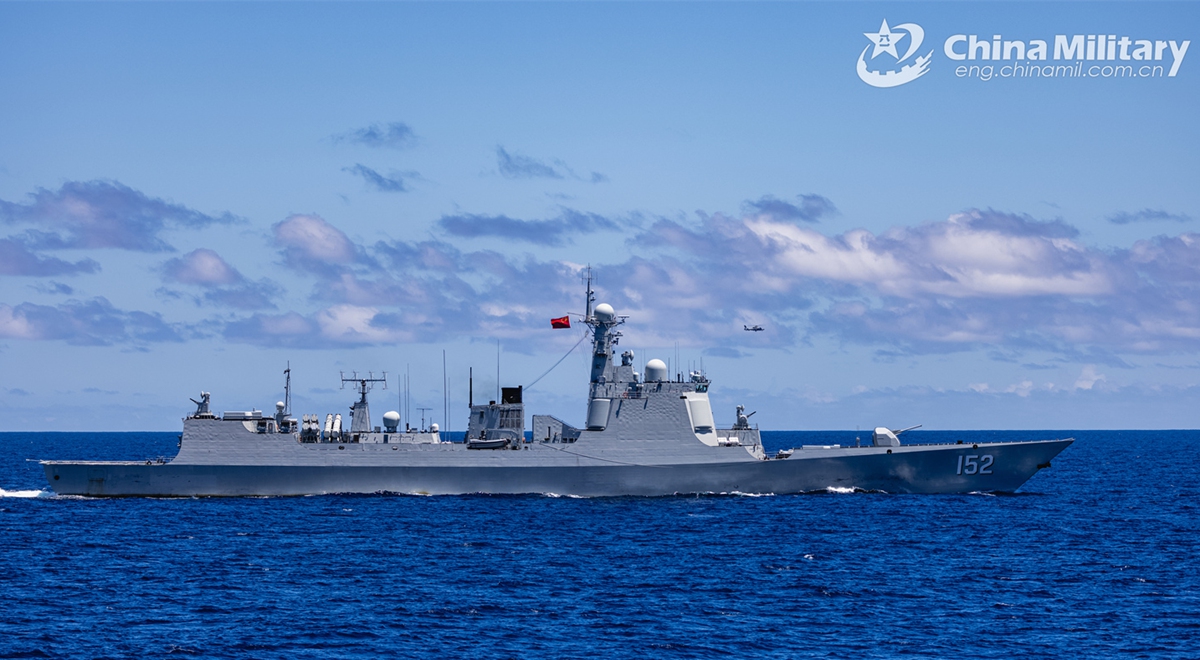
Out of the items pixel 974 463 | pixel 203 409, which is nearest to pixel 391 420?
pixel 203 409

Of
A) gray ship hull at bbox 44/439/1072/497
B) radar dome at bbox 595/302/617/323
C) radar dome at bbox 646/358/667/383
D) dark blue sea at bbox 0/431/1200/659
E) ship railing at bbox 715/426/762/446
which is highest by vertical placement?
radar dome at bbox 595/302/617/323

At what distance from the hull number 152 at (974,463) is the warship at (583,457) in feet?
0.19

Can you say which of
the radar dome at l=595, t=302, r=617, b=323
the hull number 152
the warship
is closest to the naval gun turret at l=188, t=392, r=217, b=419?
the warship

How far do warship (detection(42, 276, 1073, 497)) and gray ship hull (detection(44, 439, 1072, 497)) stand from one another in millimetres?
54

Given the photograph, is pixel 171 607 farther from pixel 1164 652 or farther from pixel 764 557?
pixel 1164 652

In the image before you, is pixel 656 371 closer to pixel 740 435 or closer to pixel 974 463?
pixel 740 435

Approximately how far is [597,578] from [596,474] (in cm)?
1451

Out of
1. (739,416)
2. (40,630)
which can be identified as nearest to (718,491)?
(739,416)

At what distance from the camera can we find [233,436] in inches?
1832

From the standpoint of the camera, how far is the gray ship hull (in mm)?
44625

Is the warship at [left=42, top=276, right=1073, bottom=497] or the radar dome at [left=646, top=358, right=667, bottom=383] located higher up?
the radar dome at [left=646, top=358, right=667, bottom=383]

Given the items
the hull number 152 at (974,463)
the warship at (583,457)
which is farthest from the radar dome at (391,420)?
the hull number 152 at (974,463)

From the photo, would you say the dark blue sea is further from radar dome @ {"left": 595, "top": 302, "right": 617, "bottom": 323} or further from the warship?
radar dome @ {"left": 595, "top": 302, "right": 617, "bottom": 323}

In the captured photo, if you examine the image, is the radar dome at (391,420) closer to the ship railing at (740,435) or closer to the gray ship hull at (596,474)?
the gray ship hull at (596,474)
